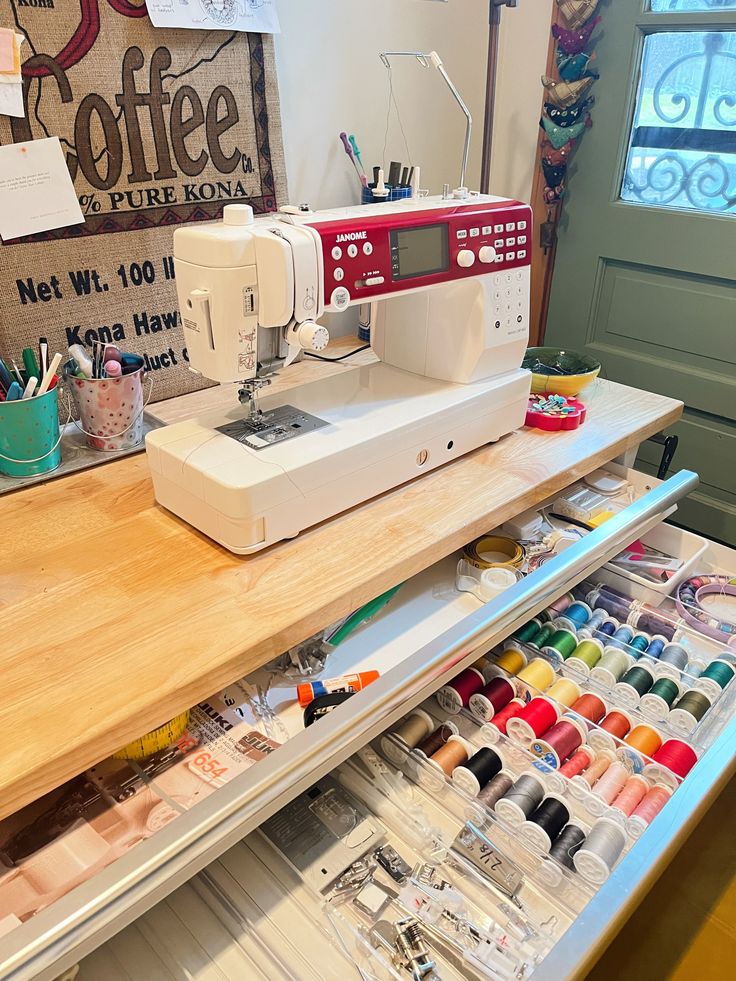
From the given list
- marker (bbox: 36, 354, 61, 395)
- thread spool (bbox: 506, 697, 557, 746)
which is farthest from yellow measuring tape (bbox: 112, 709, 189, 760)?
marker (bbox: 36, 354, 61, 395)

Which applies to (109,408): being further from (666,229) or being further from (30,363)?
(666,229)

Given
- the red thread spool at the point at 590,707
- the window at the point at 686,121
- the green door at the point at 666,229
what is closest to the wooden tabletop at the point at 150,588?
the red thread spool at the point at 590,707

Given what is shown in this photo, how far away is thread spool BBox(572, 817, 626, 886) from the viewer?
816mm

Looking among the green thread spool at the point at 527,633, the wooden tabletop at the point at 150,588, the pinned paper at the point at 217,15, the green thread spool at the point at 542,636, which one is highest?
the pinned paper at the point at 217,15

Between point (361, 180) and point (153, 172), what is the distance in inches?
20.1

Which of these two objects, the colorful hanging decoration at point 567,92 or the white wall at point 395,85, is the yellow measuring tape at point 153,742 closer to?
the white wall at point 395,85

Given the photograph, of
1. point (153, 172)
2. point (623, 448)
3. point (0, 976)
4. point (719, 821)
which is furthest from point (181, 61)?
point (719, 821)

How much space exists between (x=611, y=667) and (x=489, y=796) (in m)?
0.29

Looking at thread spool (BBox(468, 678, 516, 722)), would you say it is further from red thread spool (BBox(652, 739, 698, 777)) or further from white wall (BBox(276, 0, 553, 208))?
white wall (BBox(276, 0, 553, 208))

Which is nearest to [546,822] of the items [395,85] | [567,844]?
[567,844]

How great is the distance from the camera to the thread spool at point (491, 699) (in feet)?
3.34

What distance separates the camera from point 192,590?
0.92 metres

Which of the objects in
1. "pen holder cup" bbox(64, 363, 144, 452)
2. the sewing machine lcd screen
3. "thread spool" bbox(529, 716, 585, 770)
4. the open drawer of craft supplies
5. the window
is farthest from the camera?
the window

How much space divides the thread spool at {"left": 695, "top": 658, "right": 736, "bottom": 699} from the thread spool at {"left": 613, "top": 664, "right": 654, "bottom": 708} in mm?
65
